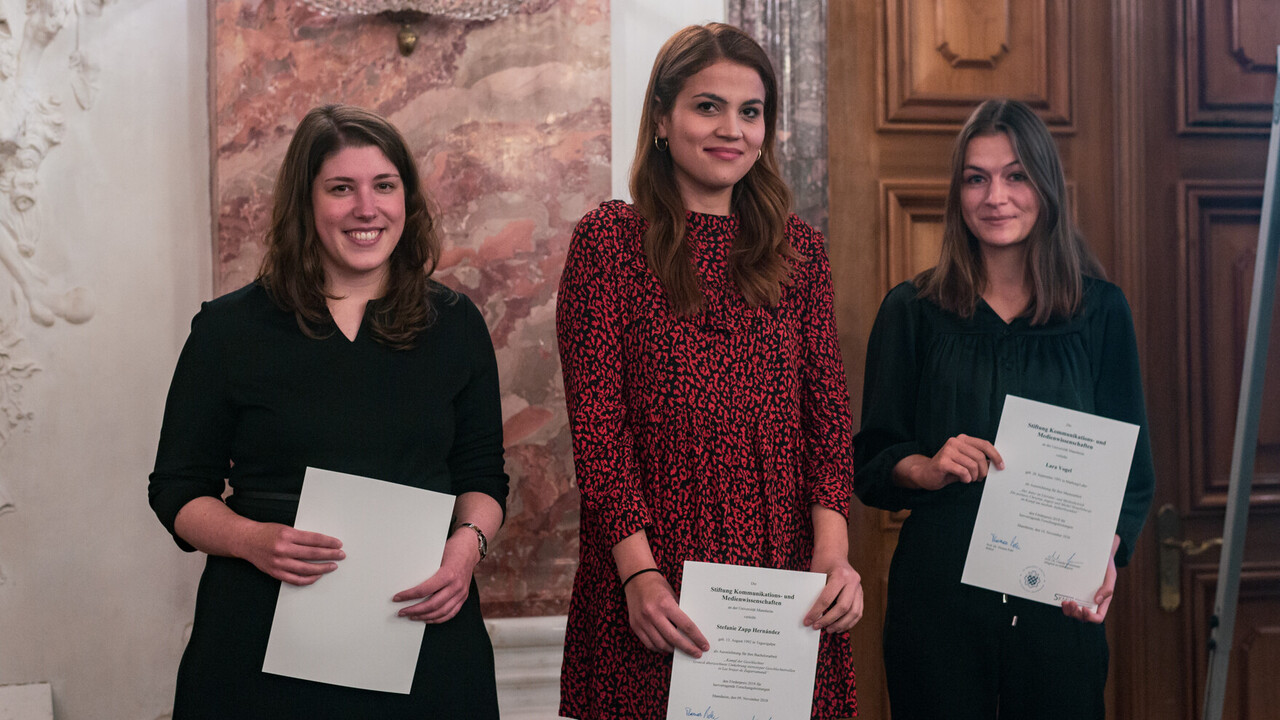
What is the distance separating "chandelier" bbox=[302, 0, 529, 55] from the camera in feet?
8.93

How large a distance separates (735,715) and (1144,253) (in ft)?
7.30

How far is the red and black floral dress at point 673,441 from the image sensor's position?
1.85 m

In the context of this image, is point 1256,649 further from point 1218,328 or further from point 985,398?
point 985,398

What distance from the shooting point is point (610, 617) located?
→ 1.86 meters

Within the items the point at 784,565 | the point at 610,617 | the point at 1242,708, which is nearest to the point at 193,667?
the point at 610,617

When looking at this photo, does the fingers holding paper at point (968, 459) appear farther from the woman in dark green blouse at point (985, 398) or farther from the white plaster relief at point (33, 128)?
the white plaster relief at point (33, 128)

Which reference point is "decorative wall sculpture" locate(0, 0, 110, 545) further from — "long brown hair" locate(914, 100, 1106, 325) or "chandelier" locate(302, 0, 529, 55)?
"long brown hair" locate(914, 100, 1106, 325)

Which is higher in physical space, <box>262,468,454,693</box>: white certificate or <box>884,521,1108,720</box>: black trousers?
<box>262,468,454,693</box>: white certificate

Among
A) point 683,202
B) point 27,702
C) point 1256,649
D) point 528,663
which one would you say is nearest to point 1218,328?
point 1256,649

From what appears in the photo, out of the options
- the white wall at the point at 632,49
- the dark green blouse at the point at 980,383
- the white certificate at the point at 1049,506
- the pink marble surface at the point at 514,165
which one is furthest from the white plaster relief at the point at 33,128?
the white certificate at the point at 1049,506

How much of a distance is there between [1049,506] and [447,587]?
1.19 metres

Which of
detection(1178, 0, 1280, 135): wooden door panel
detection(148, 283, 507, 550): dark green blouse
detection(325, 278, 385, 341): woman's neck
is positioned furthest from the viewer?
detection(1178, 0, 1280, 135): wooden door panel

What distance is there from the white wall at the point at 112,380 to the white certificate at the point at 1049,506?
2.09m

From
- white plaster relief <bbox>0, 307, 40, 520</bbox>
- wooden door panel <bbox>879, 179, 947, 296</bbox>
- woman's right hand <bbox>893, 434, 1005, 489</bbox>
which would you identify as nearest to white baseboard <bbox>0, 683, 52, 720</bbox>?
white plaster relief <bbox>0, 307, 40, 520</bbox>
